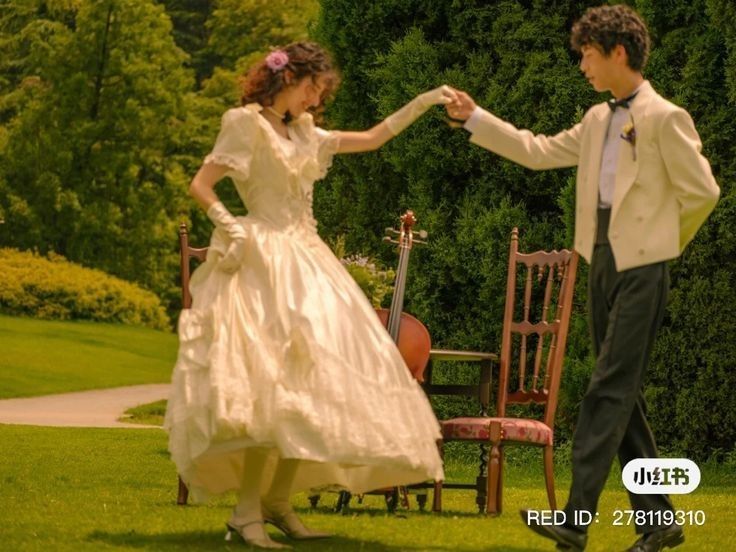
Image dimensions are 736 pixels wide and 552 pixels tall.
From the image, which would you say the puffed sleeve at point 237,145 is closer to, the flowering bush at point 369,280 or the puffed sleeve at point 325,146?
the puffed sleeve at point 325,146

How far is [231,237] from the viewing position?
5.96 m

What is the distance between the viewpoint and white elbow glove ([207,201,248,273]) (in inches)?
234

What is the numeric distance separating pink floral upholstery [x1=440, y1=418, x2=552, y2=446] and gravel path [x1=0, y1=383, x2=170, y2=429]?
6.90 meters

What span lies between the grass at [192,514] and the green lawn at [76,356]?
310 inches

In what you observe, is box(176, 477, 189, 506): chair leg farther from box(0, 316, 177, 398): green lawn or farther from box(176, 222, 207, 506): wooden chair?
box(0, 316, 177, 398): green lawn

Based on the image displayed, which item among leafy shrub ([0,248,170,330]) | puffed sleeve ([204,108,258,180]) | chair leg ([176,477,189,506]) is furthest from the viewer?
leafy shrub ([0,248,170,330])

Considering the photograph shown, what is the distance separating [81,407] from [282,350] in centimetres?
1109

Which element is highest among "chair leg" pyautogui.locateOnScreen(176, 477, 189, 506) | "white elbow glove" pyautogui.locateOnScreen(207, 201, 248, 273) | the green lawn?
"white elbow glove" pyautogui.locateOnScreen(207, 201, 248, 273)

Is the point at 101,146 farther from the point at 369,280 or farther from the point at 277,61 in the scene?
the point at 277,61

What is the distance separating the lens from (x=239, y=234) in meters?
5.95

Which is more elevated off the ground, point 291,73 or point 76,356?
point 291,73

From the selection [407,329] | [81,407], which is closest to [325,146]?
[407,329]

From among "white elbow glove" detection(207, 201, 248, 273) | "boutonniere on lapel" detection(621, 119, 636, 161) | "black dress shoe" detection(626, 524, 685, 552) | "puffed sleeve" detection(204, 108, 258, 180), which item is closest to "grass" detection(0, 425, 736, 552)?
"black dress shoe" detection(626, 524, 685, 552)

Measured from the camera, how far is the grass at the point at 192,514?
6.18m
